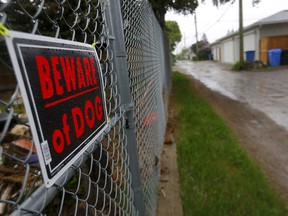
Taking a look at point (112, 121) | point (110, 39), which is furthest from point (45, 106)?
point (110, 39)

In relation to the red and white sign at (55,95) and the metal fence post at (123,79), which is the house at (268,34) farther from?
the red and white sign at (55,95)

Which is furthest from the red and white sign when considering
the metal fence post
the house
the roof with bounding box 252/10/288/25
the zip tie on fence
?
the roof with bounding box 252/10/288/25

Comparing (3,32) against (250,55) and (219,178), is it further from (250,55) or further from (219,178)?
(250,55)

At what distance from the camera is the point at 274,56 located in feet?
69.3

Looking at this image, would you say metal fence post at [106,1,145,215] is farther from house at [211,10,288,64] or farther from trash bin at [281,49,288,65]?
house at [211,10,288,64]

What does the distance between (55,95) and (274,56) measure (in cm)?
2279

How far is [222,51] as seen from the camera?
37.7m

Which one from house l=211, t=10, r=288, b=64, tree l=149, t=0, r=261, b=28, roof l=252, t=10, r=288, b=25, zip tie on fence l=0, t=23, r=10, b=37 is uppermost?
tree l=149, t=0, r=261, b=28

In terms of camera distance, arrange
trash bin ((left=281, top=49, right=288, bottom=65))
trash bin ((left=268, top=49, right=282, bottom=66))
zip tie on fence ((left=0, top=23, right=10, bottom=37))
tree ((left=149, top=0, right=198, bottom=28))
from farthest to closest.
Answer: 1. trash bin ((left=281, top=49, right=288, bottom=65))
2. trash bin ((left=268, top=49, right=282, bottom=66))
3. tree ((left=149, top=0, right=198, bottom=28))
4. zip tie on fence ((left=0, top=23, right=10, bottom=37))

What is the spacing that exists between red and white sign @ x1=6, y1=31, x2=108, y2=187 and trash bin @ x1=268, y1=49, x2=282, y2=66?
22.3m

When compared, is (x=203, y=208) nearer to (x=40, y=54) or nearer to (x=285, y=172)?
(x=285, y=172)

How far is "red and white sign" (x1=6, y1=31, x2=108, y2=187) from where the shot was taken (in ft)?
2.25

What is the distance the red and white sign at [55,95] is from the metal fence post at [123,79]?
0.62 meters

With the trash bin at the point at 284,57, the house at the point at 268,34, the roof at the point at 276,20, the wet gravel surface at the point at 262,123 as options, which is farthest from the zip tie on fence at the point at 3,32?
the roof at the point at 276,20
